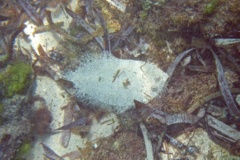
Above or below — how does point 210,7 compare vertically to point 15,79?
above

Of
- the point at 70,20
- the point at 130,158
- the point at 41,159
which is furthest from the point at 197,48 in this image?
the point at 41,159

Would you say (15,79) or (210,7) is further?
(15,79)

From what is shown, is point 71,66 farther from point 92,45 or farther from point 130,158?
point 130,158

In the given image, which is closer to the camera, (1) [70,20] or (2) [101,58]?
(2) [101,58]

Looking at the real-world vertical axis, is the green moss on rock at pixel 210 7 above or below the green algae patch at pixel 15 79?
above

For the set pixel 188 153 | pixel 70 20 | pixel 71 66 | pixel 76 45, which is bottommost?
pixel 188 153

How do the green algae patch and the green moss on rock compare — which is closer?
the green moss on rock

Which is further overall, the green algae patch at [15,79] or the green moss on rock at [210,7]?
the green algae patch at [15,79]

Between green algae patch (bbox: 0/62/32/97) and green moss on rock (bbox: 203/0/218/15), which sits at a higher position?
green moss on rock (bbox: 203/0/218/15)
